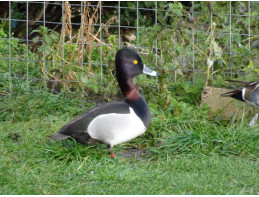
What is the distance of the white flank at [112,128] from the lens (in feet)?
15.5

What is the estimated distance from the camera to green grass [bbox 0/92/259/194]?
407 cm

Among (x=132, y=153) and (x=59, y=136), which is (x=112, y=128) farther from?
(x=132, y=153)

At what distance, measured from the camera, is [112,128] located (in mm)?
4715

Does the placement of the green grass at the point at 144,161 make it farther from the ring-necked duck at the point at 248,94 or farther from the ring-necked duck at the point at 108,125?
the ring-necked duck at the point at 248,94

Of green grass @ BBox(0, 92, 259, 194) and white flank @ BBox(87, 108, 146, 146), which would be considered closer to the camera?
green grass @ BBox(0, 92, 259, 194)

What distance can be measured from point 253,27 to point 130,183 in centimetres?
453

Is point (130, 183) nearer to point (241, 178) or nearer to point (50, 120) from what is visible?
point (241, 178)

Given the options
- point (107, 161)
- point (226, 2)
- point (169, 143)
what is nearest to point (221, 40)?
point (226, 2)

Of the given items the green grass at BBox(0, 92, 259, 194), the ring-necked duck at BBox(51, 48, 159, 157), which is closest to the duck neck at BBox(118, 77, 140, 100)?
the ring-necked duck at BBox(51, 48, 159, 157)

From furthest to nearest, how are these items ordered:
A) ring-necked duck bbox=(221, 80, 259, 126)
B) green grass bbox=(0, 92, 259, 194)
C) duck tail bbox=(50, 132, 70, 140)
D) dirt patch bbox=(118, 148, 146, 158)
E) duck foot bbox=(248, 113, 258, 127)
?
ring-necked duck bbox=(221, 80, 259, 126), duck foot bbox=(248, 113, 258, 127), dirt patch bbox=(118, 148, 146, 158), duck tail bbox=(50, 132, 70, 140), green grass bbox=(0, 92, 259, 194)

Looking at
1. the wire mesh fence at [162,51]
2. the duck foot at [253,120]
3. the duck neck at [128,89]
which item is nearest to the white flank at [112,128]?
the duck neck at [128,89]

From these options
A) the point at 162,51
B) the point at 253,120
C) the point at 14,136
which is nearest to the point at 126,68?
the point at 14,136

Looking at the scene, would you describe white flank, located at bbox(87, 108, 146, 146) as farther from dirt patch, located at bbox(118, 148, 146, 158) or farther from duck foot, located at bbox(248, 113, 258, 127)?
duck foot, located at bbox(248, 113, 258, 127)

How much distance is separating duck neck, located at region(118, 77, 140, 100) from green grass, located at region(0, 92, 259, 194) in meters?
0.51
